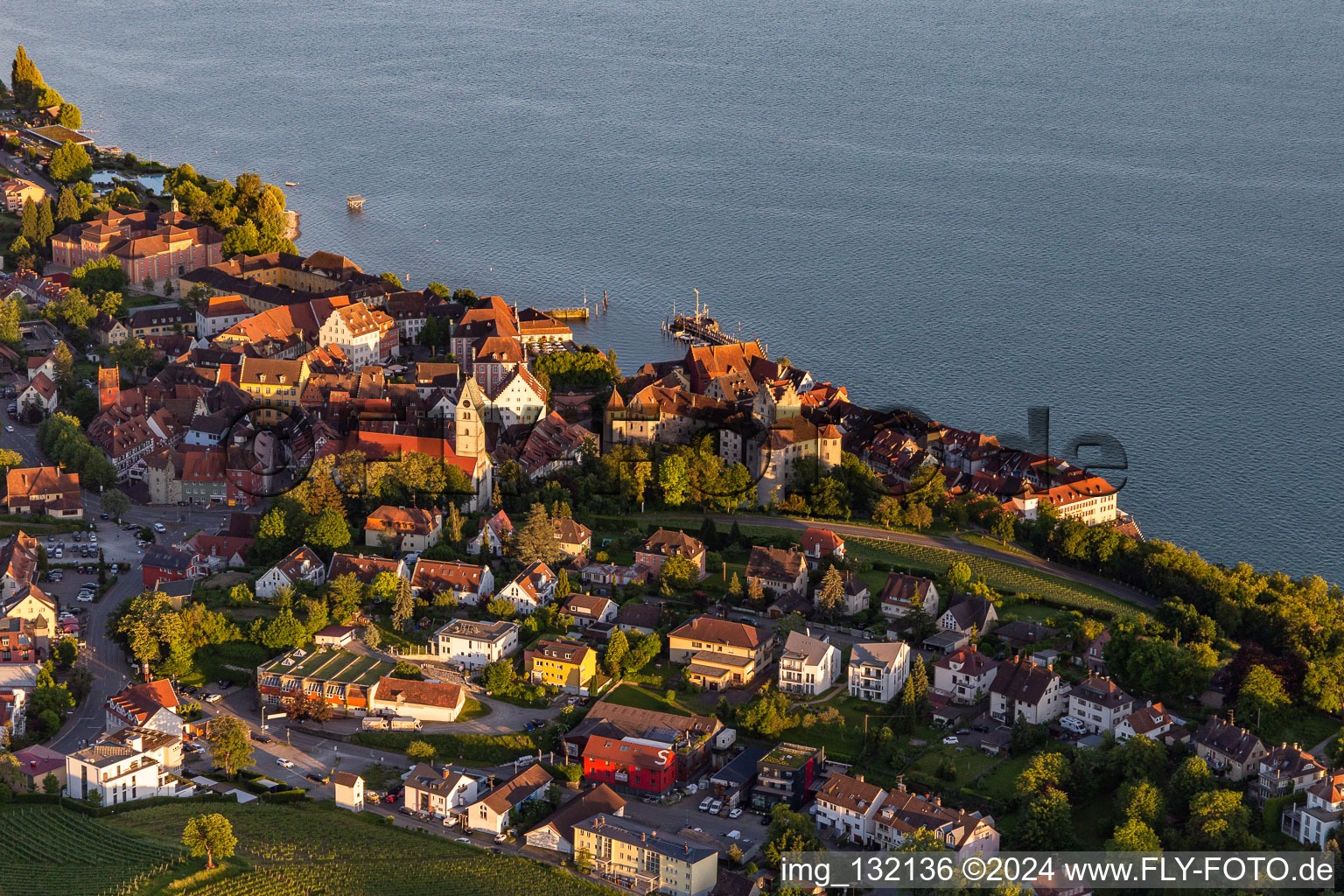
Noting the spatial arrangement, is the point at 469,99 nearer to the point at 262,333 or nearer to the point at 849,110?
the point at 849,110

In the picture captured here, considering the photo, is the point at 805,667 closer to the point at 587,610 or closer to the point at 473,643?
the point at 587,610

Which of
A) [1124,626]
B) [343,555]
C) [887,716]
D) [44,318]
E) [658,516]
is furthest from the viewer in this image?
[44,318]

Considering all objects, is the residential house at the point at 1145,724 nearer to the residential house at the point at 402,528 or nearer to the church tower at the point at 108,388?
the residential house at the point at 402,528

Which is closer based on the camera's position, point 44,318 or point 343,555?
point 343,555

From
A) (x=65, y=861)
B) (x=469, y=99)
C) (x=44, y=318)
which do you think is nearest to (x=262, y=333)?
(x=44, y=318)

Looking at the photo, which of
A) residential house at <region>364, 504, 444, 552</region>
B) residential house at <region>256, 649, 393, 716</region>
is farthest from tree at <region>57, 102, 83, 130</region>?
residential house at <region>256, 649, 393, 716</region>

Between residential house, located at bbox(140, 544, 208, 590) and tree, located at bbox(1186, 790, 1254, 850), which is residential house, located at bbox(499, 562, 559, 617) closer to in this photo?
residential house, located at bbox(140, 544, 208, 590)

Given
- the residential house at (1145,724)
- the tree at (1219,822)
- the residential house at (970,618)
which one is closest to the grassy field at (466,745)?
the residential house at (970,618)
